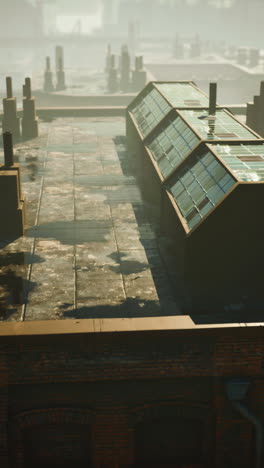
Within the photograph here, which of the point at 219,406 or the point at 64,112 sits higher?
the point at 64,112

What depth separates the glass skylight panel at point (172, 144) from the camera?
19109 mm

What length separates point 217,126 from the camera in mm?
21016

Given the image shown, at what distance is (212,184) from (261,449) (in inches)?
237

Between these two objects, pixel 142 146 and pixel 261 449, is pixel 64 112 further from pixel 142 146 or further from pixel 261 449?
pixel 261 449

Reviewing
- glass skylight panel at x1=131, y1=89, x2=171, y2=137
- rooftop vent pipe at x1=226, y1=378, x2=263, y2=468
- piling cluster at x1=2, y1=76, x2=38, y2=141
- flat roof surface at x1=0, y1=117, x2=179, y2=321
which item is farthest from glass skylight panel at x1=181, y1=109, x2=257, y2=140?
piling cluster at x1=2, y1=76, x2=38, y2=141

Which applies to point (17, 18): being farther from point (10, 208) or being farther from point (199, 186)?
point (199, 186)

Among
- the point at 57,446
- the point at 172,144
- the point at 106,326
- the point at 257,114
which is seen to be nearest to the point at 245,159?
the point at 172,144

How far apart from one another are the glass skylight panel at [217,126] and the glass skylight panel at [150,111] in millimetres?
1707

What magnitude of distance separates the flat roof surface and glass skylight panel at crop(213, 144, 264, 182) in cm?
280

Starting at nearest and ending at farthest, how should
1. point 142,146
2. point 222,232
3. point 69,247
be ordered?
point 222,232 → point 69,247 → point 142,146

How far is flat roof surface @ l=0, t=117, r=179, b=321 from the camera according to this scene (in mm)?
14047

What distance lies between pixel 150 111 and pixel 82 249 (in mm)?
11117

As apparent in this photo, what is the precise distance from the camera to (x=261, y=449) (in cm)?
1335

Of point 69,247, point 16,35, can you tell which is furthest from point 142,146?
point 16,35
